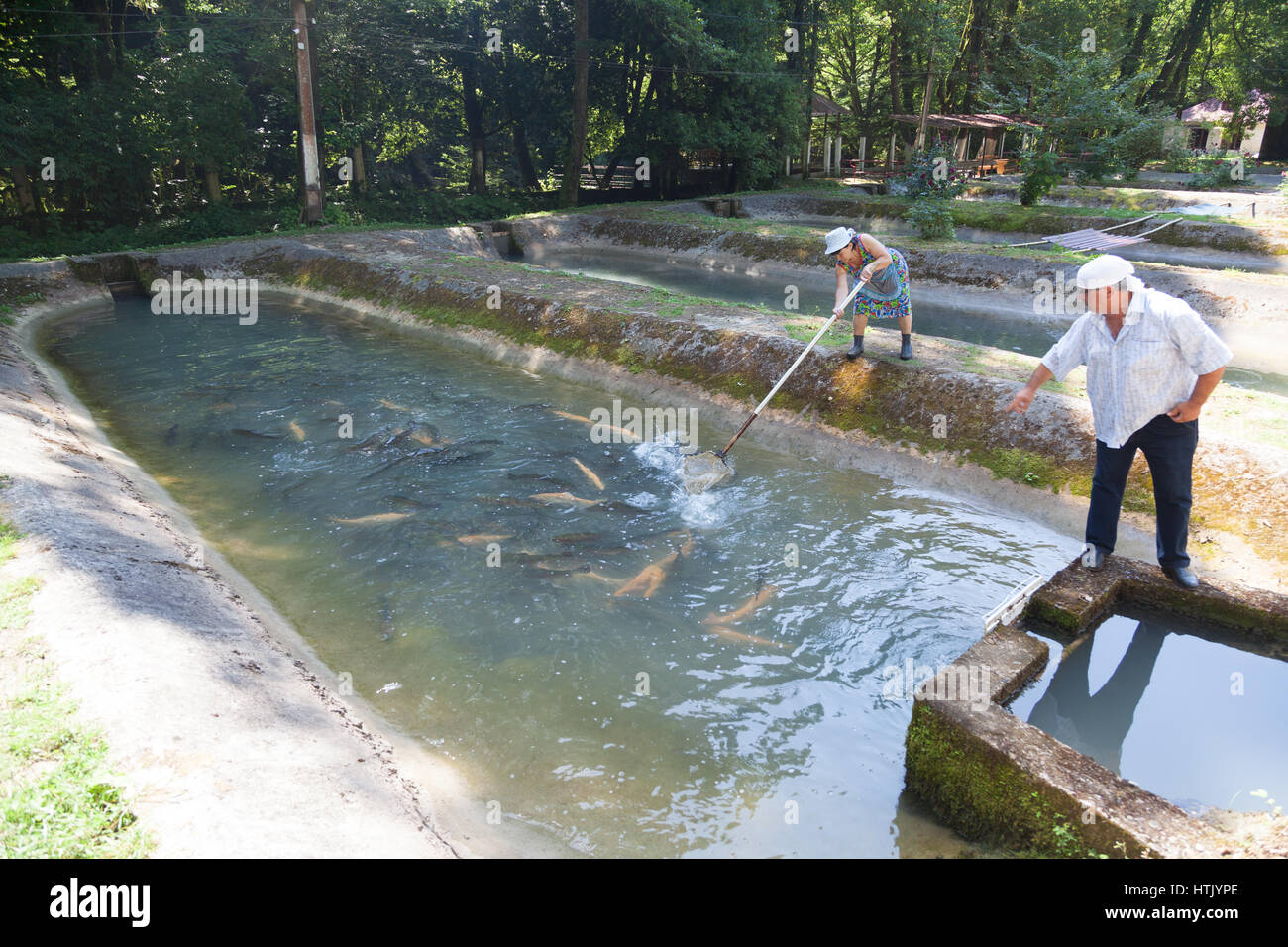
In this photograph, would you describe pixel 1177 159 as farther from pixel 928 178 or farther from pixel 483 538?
pixel 483 538

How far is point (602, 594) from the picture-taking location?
22.7 ft

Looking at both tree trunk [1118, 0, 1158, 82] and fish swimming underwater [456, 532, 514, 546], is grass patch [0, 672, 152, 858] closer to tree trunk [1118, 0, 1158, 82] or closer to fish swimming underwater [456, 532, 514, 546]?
fish swimming underwater [456, 532, 514, 546]

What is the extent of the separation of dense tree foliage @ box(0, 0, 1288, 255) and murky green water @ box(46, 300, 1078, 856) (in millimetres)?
16506

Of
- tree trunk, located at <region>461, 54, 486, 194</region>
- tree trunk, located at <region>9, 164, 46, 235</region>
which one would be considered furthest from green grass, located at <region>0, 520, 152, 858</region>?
tree trunk, located at <region>461, 54, 486, 194</region>

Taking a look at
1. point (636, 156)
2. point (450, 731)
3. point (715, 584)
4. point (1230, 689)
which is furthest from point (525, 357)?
point (636, 156)

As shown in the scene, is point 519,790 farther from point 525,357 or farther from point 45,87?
point 45,87

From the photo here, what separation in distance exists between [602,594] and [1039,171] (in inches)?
914

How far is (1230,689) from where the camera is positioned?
5.22 metres

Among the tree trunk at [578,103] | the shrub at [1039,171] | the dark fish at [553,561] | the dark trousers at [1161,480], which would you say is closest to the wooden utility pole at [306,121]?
the tree trunk at [578,103]

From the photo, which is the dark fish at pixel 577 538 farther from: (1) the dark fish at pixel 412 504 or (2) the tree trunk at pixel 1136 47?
(2) the tree trunk at pixel 1136 47

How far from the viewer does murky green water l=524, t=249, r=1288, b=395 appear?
1452 cm

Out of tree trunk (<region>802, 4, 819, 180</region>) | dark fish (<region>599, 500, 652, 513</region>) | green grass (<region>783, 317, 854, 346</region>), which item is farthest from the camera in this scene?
tree trunk (<region>802, 4, 819, 180</region>)

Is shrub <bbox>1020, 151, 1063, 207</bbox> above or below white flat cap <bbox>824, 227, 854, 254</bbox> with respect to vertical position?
above

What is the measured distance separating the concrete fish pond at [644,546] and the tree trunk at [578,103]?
1772 cm
